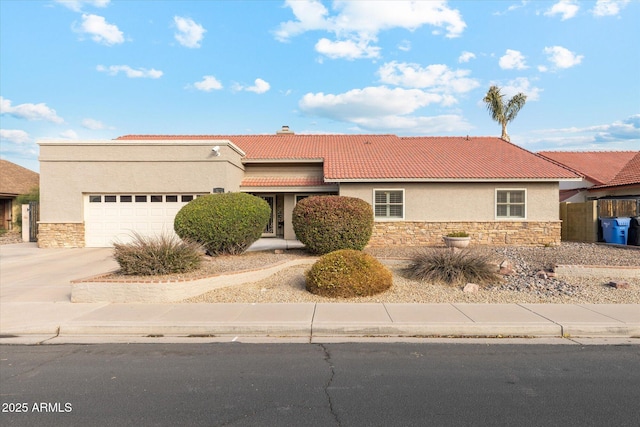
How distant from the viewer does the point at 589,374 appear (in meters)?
5.12

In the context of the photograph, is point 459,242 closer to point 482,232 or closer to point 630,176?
point 482,232

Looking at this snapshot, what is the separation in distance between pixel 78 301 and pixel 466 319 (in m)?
7.77

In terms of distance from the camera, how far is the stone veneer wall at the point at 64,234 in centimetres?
1750

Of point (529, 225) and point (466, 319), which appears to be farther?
point (529, 225)

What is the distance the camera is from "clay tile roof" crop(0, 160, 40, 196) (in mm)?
27750

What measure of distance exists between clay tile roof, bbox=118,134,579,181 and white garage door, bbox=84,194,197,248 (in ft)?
15.3

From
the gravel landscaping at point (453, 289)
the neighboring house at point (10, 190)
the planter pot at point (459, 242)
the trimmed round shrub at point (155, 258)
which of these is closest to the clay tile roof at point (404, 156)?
the planter pot at point (459, 242)

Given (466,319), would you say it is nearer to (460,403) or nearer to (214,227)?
(460,403)

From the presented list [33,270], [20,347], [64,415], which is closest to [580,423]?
[64,415]

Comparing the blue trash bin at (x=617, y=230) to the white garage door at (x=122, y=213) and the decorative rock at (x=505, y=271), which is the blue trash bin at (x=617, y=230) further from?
the white garage door at (x=122, y=213)

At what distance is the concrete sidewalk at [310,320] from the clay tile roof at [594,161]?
22.9 meters

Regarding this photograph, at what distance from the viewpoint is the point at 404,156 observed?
2044 centimetres

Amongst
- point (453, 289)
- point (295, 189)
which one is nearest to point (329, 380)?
point (453, 289)

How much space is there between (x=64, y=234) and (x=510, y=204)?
19.2m
